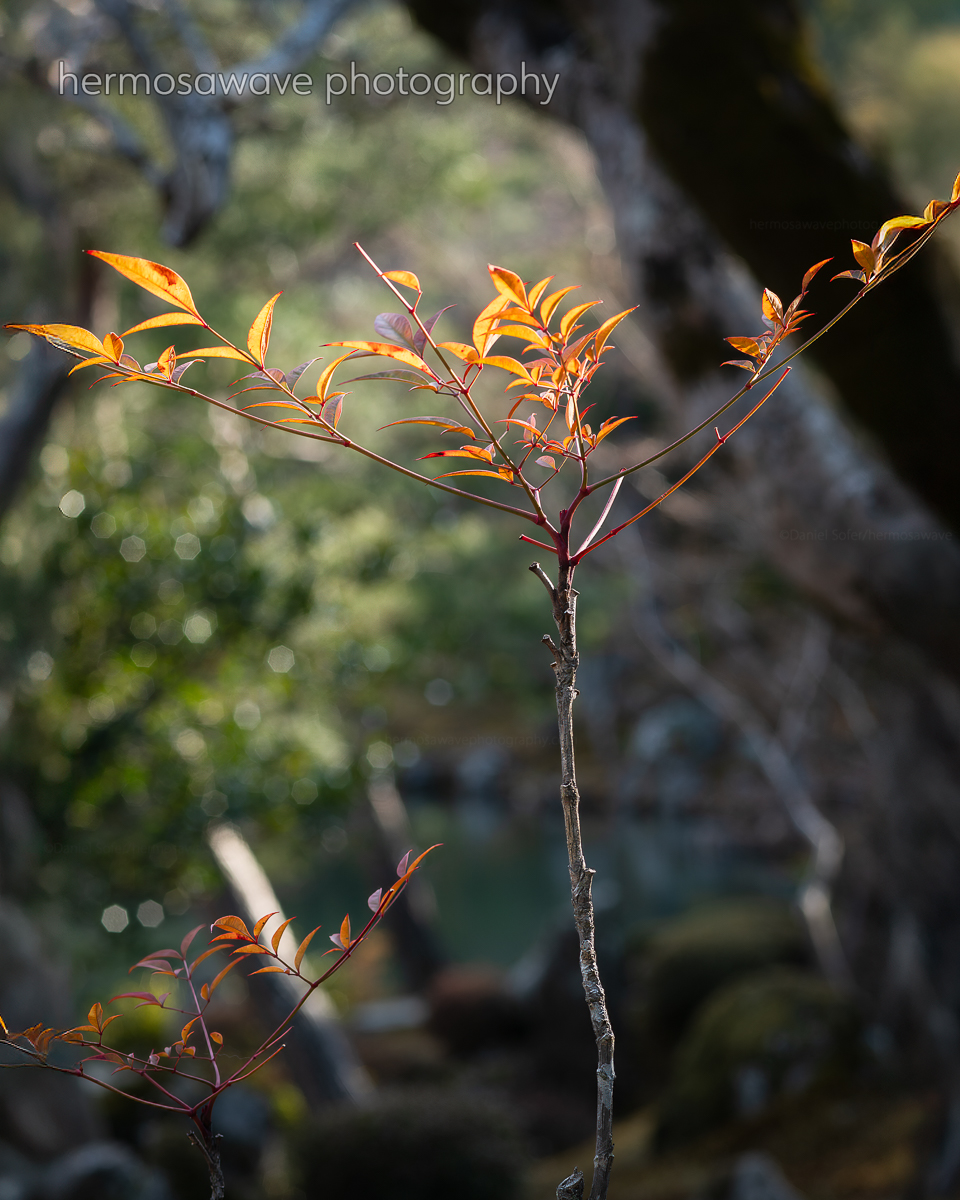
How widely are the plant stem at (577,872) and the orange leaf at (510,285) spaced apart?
0.18 meters

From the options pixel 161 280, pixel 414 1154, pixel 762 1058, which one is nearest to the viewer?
pixel 161 280

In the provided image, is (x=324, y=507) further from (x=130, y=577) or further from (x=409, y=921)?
(x=409, y=921)

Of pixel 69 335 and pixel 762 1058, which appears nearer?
pixel 69 335

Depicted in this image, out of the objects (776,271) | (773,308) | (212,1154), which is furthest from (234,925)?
(776,271)

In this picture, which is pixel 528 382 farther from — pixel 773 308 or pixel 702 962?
pixel 702 962

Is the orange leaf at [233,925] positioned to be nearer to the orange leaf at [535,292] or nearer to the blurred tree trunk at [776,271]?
the orange leaf at [535,292]

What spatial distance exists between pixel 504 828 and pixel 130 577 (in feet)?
38.5

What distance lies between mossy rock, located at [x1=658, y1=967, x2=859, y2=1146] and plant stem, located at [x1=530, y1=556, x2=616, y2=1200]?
452 centimetres

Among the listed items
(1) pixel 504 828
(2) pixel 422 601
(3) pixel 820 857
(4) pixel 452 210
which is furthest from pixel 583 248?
(1) pixel 504 828

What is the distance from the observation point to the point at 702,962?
650cm

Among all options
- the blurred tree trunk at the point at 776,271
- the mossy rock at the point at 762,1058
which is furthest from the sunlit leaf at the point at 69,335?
the mossy rock at the point at 762,1058

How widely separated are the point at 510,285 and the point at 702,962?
6.72 meters

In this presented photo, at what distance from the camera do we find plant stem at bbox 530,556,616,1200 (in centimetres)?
65

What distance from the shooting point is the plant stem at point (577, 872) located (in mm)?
651
